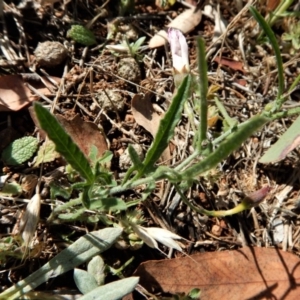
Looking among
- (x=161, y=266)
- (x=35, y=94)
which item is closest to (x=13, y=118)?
(x=35, y=94)

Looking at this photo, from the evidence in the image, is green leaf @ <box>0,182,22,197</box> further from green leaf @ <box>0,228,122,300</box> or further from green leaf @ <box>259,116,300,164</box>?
green leaf @ <box>259,116,300,164</box>

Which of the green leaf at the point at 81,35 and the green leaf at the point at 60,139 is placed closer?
the green leaf at the point at 60,139

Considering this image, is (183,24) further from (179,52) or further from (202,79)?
(202,79)

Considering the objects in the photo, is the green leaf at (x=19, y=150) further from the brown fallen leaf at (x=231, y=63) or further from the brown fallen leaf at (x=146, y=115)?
the brown fallen leaf at (x=231, y=63)

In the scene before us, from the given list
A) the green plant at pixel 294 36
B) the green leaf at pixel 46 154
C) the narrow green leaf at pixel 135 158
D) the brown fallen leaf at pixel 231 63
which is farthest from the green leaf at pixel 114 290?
the green plant at pixel 294 36

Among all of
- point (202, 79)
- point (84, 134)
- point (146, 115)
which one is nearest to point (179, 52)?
point (146, 115)

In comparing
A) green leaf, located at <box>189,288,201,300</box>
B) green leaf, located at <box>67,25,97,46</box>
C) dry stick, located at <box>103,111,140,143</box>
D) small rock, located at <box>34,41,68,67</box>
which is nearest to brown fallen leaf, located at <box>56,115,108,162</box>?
dry stick, located at <box>103,111,140,143</box>
